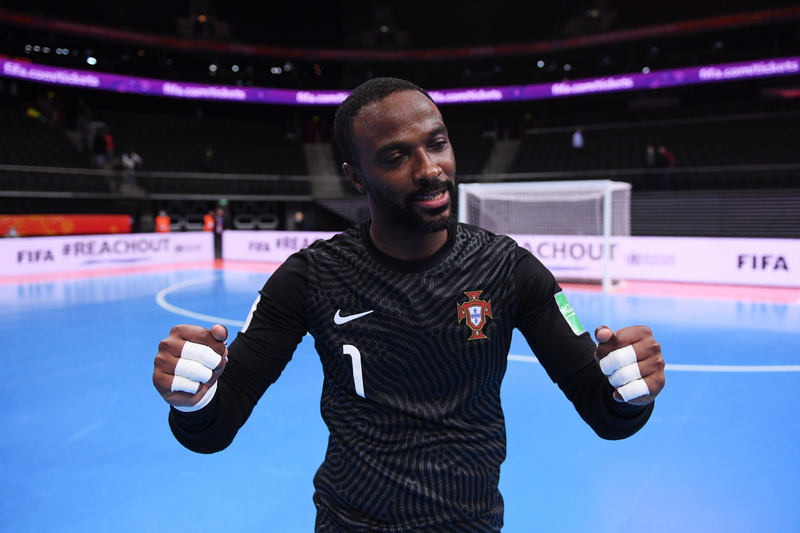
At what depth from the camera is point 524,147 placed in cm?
2425

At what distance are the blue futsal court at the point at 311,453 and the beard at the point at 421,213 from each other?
225 cm

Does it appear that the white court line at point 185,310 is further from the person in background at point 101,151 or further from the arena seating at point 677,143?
the arena seating at point 677,143

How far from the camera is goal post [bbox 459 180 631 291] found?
13.0 metres

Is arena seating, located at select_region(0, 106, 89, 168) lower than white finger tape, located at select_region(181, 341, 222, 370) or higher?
higher

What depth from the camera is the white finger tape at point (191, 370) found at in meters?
1.29

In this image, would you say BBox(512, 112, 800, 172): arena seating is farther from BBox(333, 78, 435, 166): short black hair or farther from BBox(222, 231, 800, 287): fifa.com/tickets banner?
BBox(333, 78, 435, 166): short black hair

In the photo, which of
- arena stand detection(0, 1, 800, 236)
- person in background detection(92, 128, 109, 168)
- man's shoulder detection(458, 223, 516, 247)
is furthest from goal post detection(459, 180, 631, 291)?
person in background detection(92, 128, 109, 168)

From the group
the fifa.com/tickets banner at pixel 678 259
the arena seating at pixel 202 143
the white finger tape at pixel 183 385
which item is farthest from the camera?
the arena seating at pixel 202 143

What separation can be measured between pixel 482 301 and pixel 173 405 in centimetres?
84

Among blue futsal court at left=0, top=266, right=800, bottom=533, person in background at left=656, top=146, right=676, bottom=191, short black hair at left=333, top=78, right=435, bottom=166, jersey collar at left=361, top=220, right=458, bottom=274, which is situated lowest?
blue futsal court at left=0, top=266, right=800, bottom=533

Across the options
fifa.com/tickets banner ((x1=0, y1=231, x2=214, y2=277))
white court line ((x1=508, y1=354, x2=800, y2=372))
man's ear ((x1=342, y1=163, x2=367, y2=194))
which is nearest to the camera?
man's ear ((x1=342, y1=163, x2=367, y2=194))

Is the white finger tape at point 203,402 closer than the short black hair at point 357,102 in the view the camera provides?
Yes

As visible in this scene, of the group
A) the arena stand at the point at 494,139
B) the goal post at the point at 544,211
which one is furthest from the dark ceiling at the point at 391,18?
the goal post at the point at 544,211

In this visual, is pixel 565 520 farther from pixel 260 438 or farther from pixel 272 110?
pixel 272 110
